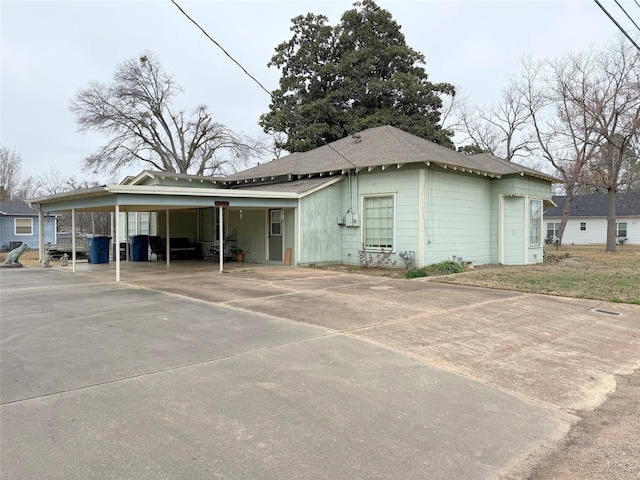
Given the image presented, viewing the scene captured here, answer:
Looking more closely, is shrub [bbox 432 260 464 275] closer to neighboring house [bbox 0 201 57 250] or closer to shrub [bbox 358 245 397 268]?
shrub [bbox 358 245 397 268]

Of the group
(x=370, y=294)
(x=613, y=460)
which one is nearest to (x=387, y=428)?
(x=613, y=460)

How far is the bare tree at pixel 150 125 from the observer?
3431 centimetres

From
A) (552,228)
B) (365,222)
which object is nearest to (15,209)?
(365,222)

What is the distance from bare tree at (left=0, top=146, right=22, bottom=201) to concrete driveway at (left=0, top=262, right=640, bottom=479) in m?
40.7

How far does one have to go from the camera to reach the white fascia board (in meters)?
10.9

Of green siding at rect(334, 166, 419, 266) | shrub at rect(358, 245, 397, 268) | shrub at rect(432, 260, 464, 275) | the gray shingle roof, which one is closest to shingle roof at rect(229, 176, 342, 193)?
the gray shingle roof

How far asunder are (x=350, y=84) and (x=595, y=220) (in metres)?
26.5

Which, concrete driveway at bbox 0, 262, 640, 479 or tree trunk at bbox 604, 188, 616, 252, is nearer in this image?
concrete driveway at bbox 0, 262, 640, 479

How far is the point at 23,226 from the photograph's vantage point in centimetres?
2966

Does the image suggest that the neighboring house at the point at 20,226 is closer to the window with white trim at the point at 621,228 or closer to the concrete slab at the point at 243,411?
the concrete slab at the point at 243,411

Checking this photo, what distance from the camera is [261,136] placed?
130 ft

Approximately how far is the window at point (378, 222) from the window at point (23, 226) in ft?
87.7

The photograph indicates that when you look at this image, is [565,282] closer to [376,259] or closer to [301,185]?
[376,259]

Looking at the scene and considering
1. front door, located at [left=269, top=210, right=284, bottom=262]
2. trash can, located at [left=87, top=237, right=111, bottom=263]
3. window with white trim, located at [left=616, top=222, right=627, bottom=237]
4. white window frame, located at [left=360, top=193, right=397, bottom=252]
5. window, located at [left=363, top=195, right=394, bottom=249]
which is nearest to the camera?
white window frame, located at [left=360, top=193, right=397, bottom=252]
